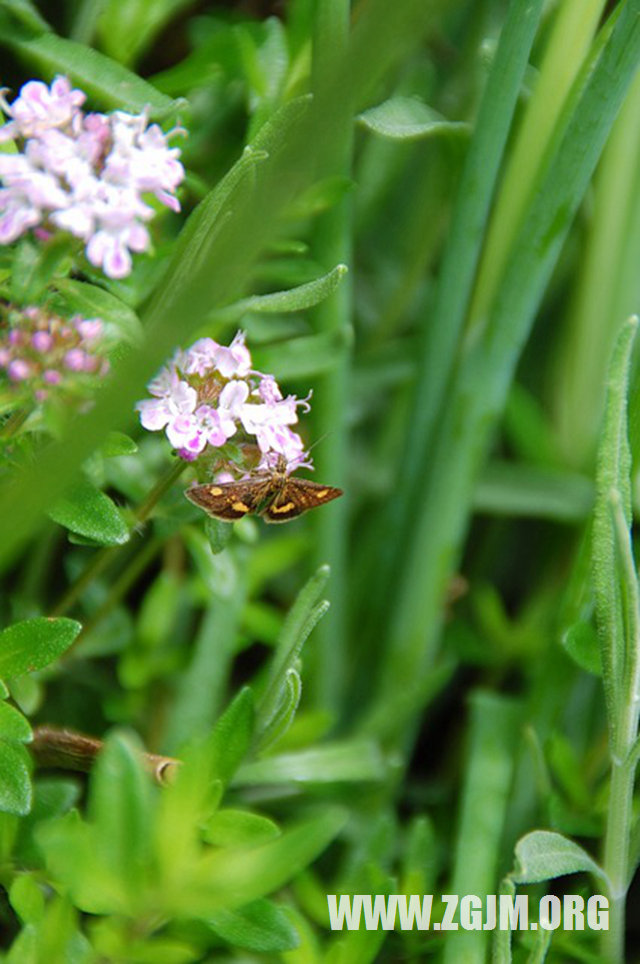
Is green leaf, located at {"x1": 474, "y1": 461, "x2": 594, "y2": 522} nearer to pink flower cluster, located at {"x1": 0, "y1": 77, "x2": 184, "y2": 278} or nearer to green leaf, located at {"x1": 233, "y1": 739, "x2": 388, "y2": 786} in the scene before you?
green leaf, located at {"x1": 233, "y1": 739, "x2": 388, "y2": 786}

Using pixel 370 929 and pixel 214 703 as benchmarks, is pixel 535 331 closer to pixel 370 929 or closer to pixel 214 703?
pixel 214 703

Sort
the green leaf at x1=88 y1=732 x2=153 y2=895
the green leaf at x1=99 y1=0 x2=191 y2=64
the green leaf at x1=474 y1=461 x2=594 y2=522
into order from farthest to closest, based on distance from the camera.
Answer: the green leaf at x1=474 y1=461 x2=594 y2=522
the green leaf at x1=99 y1=0 x2=191 y2=64
the green leaf at x1=88 y1=732 x2=153 y2=895

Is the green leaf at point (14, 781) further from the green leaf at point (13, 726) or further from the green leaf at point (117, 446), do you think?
the green leaf at point (117, 446)

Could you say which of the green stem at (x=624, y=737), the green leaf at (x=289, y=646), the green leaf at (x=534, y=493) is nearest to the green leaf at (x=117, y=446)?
the green leaf at (x=289, y=646)

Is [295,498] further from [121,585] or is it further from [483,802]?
[483,802]

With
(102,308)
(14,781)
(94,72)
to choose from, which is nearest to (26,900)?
(14,781)

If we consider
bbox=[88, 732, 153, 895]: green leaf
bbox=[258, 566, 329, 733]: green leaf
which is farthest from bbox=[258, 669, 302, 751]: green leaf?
bbox=[88, 732, 153, 895]: green leaf
